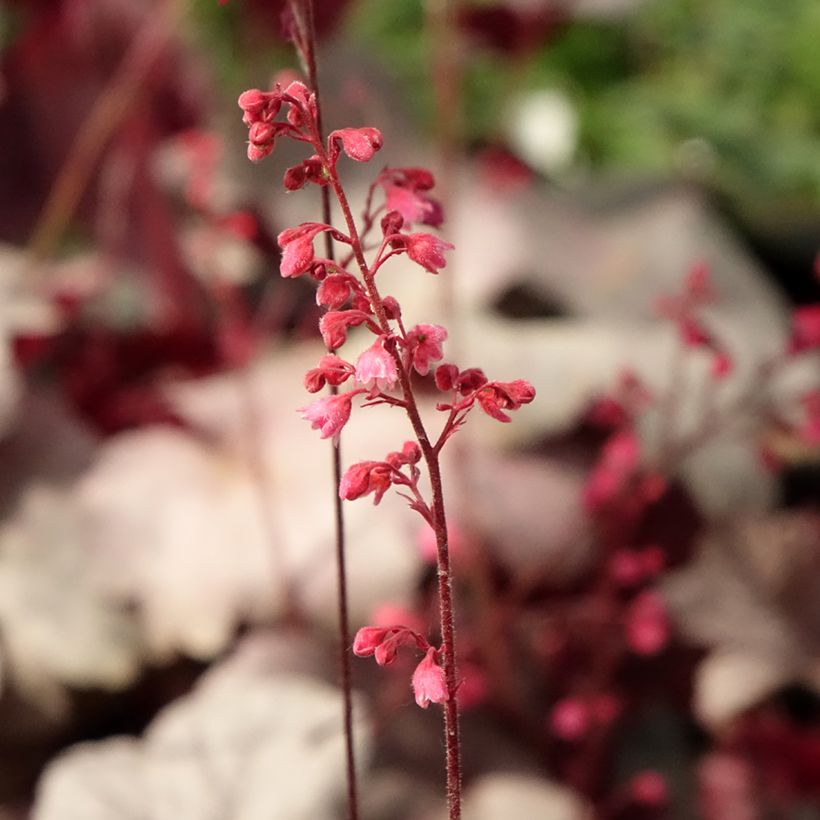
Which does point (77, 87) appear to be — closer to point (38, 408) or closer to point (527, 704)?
point (38, 408)

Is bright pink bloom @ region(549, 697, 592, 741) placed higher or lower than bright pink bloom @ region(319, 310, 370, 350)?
higher

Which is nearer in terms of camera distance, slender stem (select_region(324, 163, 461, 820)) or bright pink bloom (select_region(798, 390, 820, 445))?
slender stem (select_region(324, 163, 461, 820))

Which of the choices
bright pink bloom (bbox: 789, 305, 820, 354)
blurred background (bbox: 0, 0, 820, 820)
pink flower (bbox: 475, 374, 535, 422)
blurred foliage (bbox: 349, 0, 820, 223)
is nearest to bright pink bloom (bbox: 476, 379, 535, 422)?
pink flower (bbox: 475, 374, 535, 422)

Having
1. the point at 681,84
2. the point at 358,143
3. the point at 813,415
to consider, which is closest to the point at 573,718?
the point at 813,415

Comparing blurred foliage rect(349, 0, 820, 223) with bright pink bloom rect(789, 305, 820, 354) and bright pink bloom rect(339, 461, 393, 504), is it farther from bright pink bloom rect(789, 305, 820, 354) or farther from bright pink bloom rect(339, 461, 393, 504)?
bright pink bloom rect(339, 461, 393, 504)

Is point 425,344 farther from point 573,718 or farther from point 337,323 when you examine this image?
point 573,718

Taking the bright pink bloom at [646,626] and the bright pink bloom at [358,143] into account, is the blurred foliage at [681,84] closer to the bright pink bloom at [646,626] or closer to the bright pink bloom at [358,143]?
the bright pink bloom at [646,626]

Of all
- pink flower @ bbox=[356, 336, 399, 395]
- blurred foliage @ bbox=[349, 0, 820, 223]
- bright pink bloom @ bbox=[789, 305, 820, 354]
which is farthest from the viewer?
blurred foliage @ bbox=[349, 0, 820, 223]

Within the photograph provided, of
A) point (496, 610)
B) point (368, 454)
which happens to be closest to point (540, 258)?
point (368, 454)
